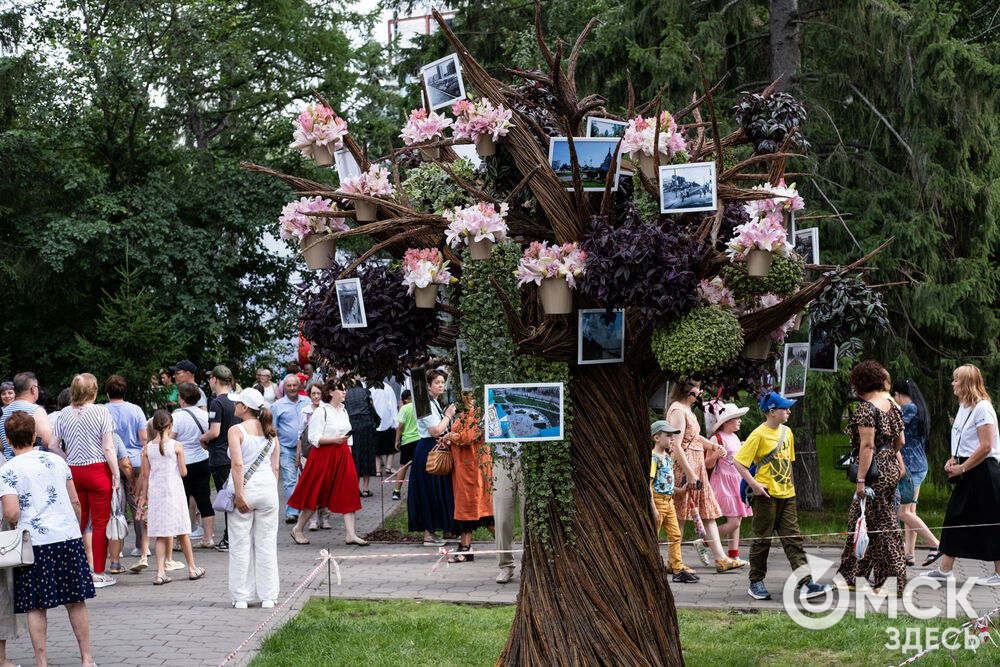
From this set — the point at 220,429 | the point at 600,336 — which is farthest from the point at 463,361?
the point at 220,429

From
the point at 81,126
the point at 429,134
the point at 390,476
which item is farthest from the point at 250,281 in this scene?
the point at 429,134

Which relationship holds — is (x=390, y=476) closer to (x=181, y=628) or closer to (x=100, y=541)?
(x=100, y=541)

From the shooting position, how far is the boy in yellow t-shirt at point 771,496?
8031 mm

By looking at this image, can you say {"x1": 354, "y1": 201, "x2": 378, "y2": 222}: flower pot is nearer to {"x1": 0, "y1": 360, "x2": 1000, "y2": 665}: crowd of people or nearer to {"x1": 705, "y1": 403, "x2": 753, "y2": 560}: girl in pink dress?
{"x1": 0, "y1": 360, "x2": 1000, "y2": 665}: crowd of people

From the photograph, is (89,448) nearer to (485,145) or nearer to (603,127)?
(485,145)

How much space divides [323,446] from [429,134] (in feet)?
21.1

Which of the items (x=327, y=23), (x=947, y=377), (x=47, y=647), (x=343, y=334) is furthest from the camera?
(x=327, y=23)

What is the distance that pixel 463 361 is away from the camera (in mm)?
4941

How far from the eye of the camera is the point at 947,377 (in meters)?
11.5

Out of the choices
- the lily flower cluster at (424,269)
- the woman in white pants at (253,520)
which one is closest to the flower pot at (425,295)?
the lily flower cluster at (424,269)

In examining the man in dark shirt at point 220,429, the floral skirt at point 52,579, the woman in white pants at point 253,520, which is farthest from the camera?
the man in dark shirt at point 220,429

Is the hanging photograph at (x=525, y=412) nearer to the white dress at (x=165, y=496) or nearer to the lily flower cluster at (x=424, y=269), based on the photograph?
the lily flower cluster at (x=424, y=269)

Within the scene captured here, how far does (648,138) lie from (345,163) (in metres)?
1.43

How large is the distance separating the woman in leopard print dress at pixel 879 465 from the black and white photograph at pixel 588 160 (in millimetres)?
3843
